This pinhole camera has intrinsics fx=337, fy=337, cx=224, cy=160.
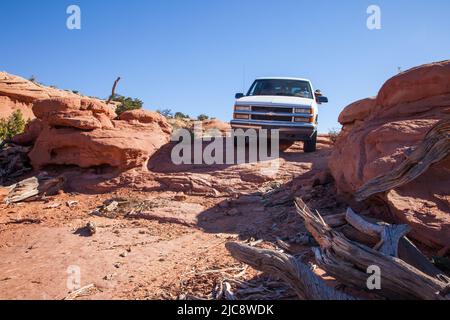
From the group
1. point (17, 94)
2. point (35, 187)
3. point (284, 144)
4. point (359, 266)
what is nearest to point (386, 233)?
point (359, 266)

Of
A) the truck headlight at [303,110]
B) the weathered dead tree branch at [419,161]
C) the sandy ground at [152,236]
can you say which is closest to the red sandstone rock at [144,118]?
the sandy ground at [152,236]

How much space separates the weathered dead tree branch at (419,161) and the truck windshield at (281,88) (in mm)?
6058

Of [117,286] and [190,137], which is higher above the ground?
[190,137]

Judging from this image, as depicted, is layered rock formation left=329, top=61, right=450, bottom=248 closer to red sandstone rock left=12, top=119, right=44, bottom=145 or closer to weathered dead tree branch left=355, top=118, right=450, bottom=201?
weathered dead tree branch left=355, top=118, right=450, bottom=201

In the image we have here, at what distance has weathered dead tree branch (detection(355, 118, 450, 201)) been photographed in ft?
12.0

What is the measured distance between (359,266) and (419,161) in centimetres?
174

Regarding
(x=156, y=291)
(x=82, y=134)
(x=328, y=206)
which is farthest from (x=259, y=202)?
(x=82, y=134)

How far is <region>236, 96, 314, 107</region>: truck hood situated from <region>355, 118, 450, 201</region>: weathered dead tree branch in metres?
5.06

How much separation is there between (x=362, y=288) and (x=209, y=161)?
7067 millimetres

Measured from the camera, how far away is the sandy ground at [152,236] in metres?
4.07

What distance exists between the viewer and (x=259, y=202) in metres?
7.36

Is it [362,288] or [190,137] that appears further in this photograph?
[190,137]

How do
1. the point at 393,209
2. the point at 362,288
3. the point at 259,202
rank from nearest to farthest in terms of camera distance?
the point at 362,288 < the point at 393,209 < the point at 259,202
